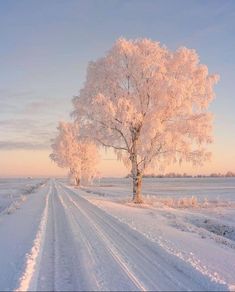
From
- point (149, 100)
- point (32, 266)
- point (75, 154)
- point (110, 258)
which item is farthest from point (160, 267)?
point (75, 154)

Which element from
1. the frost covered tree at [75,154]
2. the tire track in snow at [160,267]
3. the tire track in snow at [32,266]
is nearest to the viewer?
the tire track in snow at [32,266]

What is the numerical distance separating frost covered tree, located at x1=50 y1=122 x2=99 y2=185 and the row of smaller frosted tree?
48361mm

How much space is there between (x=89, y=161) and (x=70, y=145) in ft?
14.9

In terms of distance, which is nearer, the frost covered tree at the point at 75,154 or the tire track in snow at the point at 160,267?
the tire track in snow at the point at 160,267

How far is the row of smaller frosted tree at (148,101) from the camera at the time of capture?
35000 mm

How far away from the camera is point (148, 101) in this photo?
36.0m

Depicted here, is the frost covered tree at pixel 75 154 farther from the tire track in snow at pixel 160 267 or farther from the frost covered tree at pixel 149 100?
the tire track in snow at pixel 160 267

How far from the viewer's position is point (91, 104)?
3616 centimetres

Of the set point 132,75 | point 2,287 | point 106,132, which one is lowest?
point 2,287

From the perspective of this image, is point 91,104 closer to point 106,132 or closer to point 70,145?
point 106,132

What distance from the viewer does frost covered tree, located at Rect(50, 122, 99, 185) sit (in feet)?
283

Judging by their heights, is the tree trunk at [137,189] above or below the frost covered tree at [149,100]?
below

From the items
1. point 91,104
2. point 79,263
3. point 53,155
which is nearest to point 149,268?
point 79,263

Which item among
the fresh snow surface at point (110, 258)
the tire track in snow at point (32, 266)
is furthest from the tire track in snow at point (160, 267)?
the tire track in snow at point (32, 266)
